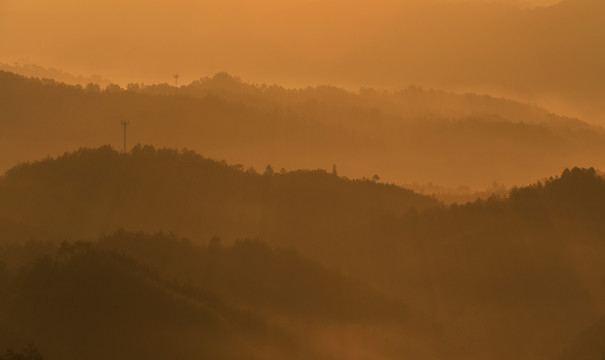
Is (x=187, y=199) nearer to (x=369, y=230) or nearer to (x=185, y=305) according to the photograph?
(x=369, y=230)

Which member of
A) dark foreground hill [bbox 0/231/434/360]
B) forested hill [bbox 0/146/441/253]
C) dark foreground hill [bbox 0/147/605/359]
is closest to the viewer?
dark foreground hill [bbox 0/231/434/360]

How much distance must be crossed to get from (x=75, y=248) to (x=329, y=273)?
34.8 m

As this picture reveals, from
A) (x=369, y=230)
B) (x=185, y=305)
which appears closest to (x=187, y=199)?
(x=369, y=230)

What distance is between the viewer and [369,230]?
152000 mm

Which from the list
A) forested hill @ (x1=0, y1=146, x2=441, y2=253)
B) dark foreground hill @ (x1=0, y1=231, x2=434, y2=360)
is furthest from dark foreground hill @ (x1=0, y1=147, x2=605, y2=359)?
dark foreground hill @ (x1=0, y1=231, x2=434, y2=360)

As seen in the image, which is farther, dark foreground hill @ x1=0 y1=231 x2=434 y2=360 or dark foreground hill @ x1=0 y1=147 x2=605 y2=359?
dark foreground hill @ x1=0 y1=147 x2=605 y2=359

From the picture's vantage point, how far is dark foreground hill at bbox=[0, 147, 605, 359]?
111500 mm

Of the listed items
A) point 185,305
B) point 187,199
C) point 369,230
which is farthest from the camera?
point 187,199

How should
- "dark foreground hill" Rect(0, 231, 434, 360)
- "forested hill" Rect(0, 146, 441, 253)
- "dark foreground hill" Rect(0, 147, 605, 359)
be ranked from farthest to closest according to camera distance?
"forested hill" Rect(0, 146, 441, 253), "dark foreground hill" Rect(0, 147, 605, 359), "dark foreground hill" Rect(0, 231, 434, 360)

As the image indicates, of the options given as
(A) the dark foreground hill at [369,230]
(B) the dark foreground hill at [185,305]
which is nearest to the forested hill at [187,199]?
(A) the dark foreground hill at [369,230]

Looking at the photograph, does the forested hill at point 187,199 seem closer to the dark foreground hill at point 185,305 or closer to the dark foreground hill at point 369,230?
the dark foreground hill at point 369,230

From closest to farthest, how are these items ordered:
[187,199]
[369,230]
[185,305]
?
[185,305] < [369,230] < [187,199]

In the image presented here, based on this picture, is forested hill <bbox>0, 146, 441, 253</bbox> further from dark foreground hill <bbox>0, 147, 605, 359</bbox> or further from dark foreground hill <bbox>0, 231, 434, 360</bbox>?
dark foreground hill <bbox>0, 231, 434, 360</bbox>

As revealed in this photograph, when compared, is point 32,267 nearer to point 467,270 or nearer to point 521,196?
point 467,270
